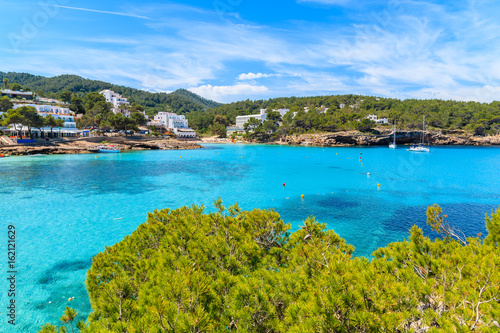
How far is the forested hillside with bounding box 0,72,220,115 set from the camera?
133 metres

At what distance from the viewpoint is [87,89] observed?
142 m

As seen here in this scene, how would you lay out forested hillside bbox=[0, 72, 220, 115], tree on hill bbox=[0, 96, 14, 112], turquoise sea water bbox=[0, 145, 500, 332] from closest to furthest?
1. turquoise sea water bbox=[0, 145, 500, 332]
2. tree on hill bbox=[0, 96, 14, 112]
3. forested hillside bbox=[0, 72, 220, 115]

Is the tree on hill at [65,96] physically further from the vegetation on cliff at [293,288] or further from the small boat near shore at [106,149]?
the vegetation on cliff at [293,288]

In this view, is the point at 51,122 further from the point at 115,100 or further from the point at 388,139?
the point at 388,139

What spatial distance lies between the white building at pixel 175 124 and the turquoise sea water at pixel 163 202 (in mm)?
61026

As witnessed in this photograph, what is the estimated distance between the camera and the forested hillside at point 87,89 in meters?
133

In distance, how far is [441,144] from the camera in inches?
3418

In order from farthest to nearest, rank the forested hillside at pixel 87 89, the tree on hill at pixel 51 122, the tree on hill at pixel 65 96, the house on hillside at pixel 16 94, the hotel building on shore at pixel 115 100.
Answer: the forested hillside at pixel 87 89 → the tree on hill at pixel 65 96 → the hotel building on shore at pixel 115 100 → the house on hillside at pixel 16 94 → the tree on hill at pixel 51 122

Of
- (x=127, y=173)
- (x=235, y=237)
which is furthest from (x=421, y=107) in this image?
(x=235, y=237)

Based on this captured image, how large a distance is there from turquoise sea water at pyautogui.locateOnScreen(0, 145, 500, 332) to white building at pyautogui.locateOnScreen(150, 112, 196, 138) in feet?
200

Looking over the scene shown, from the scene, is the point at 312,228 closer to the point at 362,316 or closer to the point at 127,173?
the point at 362,316

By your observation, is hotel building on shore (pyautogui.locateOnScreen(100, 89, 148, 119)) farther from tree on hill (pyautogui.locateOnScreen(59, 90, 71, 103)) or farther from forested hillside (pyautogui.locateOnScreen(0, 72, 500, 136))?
forested hillside (pyautogui.locateOnScreen(0, 72, 500, 136))

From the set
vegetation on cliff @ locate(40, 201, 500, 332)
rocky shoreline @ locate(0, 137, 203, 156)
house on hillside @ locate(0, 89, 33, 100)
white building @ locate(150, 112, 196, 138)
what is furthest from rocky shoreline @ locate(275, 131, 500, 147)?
house on hillside @ locate(0, 89, 33, 100)

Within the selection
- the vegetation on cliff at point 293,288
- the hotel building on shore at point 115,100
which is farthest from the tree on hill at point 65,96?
the vegetation on cliff at point 293,288
